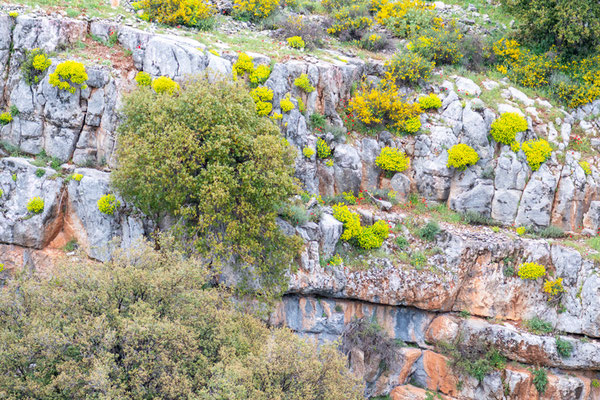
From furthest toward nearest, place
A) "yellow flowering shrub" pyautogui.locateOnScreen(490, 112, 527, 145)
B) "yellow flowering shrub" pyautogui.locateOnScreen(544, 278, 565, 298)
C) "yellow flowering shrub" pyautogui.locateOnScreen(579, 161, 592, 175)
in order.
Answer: "yellow flowering shrub" pyautogui.locateOnScreen(490, 112, 527, 145) → "yellow flowering shrub" pyautogui.locateOnScreen(579, 161, 592, 175) → "yellow flowering shrub" pyautogui.locateOnScreen(544, 278, 565, 298)

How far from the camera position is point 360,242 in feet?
71.1

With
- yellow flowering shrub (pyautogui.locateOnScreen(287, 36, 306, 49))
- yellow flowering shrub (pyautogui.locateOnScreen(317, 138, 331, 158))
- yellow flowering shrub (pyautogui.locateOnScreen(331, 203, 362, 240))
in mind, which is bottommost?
yellow flowering shrub (pyautogui.locateOnScreen(331, 203, 362, 240))

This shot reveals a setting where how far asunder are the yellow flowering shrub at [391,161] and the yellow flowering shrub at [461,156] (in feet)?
7.16

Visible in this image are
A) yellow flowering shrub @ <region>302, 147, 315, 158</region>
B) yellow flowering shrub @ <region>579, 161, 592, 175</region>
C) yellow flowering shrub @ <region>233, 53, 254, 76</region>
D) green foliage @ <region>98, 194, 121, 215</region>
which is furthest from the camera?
yellow flowering shrub @ <region>579, 161, 592, 175</region>

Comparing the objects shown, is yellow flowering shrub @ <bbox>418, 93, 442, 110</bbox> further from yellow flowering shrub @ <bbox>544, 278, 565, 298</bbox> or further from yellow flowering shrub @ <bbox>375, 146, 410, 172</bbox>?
yellow flowering shrub @ <bbox>544, 278, 565, 298</bbox>

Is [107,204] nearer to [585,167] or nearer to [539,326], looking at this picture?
[539,326]

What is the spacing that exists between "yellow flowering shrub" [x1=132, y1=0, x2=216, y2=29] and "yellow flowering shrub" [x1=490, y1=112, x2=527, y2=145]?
51.0 feet

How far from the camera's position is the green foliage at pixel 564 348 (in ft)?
67.7

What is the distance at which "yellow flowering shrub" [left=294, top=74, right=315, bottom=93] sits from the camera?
2358cm

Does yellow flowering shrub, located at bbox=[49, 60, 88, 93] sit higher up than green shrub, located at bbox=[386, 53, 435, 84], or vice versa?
green shrub, located at bbox=[386, 53, 435, 84]

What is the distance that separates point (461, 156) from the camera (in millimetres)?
23938

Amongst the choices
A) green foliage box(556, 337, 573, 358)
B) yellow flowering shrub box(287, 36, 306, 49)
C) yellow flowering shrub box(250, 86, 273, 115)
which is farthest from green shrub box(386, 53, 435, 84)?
green foliage box(556, 337, 573, 358)

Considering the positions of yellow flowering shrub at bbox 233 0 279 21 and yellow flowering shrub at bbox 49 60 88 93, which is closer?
yellow flowering shrub at bbox 49 60 88 93

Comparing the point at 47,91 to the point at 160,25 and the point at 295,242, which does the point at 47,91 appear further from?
the point at 295,242
